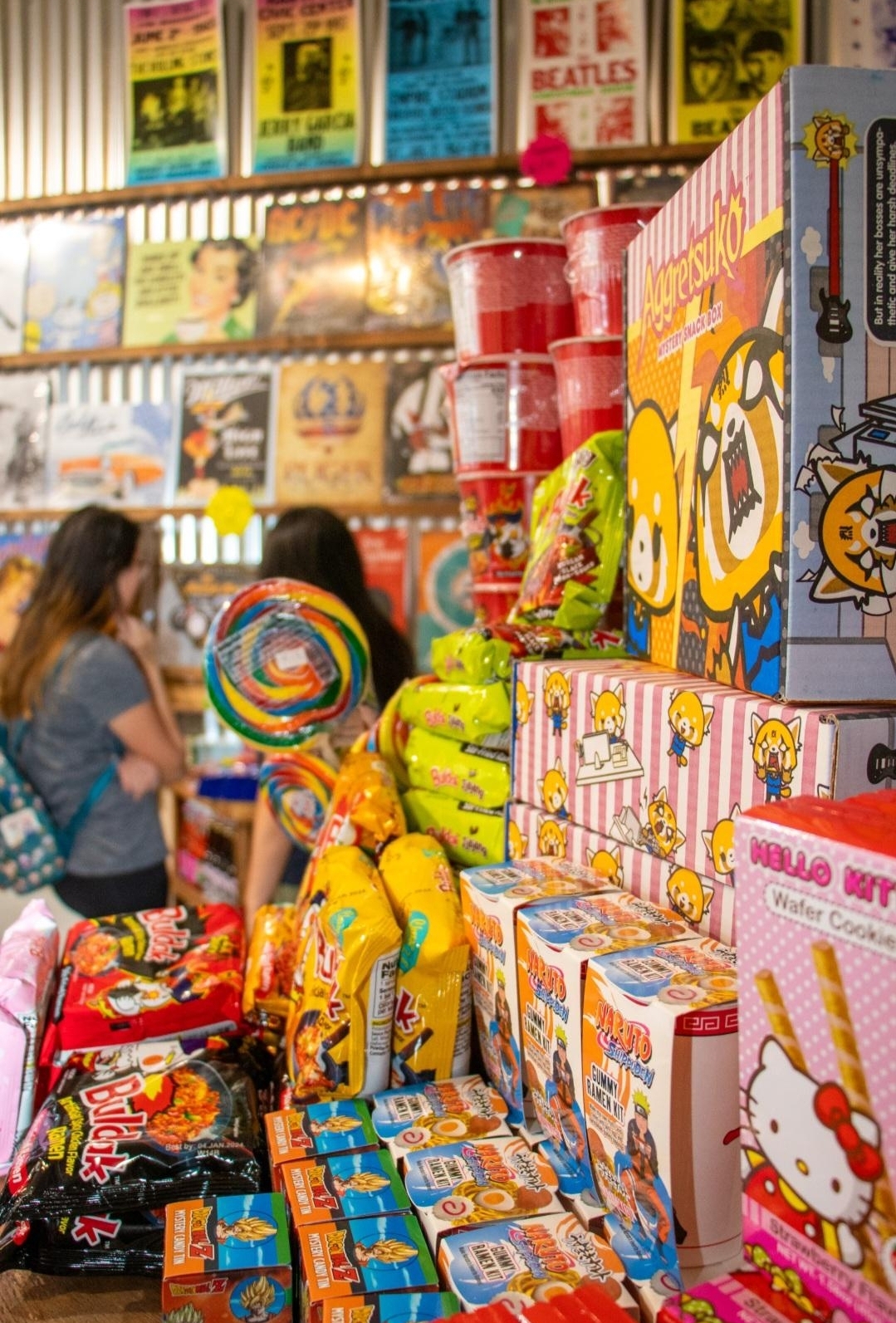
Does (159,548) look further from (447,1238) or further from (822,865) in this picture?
(822,865)

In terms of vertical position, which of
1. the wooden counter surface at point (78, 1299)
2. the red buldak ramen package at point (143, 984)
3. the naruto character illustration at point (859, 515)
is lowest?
the wooden counter surface at point (78, 1299)

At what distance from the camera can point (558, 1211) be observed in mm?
981

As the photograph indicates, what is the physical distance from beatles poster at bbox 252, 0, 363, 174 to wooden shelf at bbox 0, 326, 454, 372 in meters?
0.63

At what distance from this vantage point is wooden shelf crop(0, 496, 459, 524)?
12.2ft

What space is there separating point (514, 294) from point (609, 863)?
104 centimetres

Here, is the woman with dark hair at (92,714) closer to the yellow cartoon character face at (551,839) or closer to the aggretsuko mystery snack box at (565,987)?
the yellow cartoon character face at (551,839)

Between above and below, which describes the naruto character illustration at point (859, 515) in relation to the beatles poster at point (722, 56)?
below

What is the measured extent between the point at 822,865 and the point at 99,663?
8.06 feet

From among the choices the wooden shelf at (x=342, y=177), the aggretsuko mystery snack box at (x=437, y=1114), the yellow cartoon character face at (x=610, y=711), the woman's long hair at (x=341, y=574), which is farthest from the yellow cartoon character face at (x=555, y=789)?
the wooden shelf at (x=342, y=177)

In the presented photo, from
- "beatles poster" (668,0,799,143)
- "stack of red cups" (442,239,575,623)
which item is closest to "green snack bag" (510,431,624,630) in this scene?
"stack of red cups" (442,239,575,623)

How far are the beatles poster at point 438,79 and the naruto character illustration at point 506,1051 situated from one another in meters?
3.26

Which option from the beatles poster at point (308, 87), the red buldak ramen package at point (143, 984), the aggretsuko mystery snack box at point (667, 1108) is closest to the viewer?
the aggretsuko mystery snack box at point (667, 1108)

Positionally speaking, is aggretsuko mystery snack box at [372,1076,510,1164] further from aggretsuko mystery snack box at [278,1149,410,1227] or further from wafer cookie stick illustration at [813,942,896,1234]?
wafer cookie stick illustration at [813,942,896,1234]

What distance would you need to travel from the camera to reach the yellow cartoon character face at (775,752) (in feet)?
2.84
